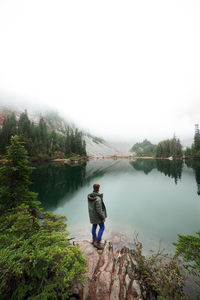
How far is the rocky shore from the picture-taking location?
3.20 meters

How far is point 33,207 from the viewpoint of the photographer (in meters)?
5.52

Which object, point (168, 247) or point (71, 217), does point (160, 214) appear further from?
point (71, 217)

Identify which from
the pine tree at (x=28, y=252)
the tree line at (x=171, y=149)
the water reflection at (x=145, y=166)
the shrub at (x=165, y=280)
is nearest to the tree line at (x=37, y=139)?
the water reflection at (x=145, y=166)

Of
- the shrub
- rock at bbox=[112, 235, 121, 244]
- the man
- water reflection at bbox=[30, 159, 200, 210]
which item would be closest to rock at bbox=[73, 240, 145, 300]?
the shrub

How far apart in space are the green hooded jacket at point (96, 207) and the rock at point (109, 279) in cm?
127

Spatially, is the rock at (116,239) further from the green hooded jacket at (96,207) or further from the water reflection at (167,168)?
the water reflection at (167,168)

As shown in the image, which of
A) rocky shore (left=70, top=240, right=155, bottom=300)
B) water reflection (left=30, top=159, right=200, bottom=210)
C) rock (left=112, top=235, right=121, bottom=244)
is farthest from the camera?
water reflection (left=30, top=159, right=200, bottom=210)

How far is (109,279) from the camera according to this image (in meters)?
3.66

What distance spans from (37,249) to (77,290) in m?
1.99

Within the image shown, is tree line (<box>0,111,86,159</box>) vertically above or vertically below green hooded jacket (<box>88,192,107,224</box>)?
above

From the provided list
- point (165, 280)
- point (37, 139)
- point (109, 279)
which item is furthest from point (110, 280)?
point (37, 139)

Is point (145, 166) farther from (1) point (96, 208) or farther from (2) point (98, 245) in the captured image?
(1) point (96, 208)

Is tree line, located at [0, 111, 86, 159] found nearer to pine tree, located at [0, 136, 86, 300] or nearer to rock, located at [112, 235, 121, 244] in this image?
pine tree, located at [0, 136, 86, 300]

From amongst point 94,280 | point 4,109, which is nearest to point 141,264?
point 94,280
